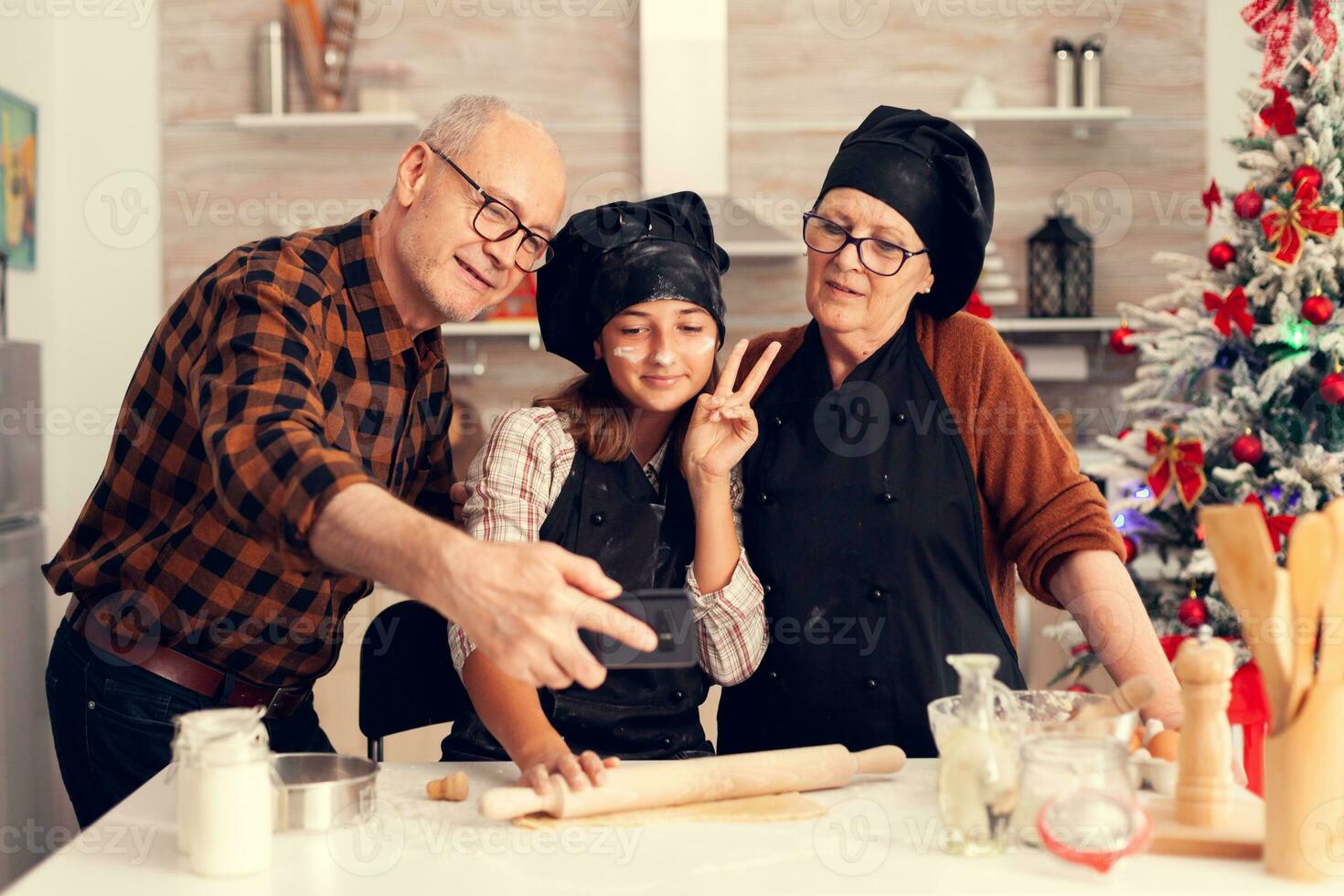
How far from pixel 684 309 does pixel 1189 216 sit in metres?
3.27

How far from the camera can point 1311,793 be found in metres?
1.07

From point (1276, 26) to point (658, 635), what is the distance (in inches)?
92.6

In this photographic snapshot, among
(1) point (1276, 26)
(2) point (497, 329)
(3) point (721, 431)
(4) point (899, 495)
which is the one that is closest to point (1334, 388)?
(1) point (1276, 26)

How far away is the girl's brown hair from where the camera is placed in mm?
1701

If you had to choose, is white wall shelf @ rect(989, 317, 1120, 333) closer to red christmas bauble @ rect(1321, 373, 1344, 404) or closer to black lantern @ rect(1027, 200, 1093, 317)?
black lantern @ rect(1027, 200, 1093, 317)

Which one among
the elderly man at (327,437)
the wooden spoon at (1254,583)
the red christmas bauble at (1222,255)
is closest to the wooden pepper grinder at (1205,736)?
the wooden spoon at (1254,583)

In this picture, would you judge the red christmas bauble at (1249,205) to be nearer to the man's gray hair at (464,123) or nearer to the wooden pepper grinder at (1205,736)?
the man's gray hair at (464,123)

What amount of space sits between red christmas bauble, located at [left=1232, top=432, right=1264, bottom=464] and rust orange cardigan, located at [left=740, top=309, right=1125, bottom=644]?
1451 mm

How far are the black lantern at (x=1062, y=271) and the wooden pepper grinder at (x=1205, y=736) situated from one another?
10.9ft

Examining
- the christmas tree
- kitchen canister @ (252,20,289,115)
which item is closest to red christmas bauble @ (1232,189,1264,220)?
the christmas tree

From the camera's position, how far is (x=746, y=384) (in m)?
1.63

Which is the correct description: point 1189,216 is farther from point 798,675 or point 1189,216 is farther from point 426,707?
point 426,707

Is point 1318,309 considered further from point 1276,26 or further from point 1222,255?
point 1276,26

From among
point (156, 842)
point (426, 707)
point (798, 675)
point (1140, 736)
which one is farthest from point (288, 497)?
point (1140, 736)
